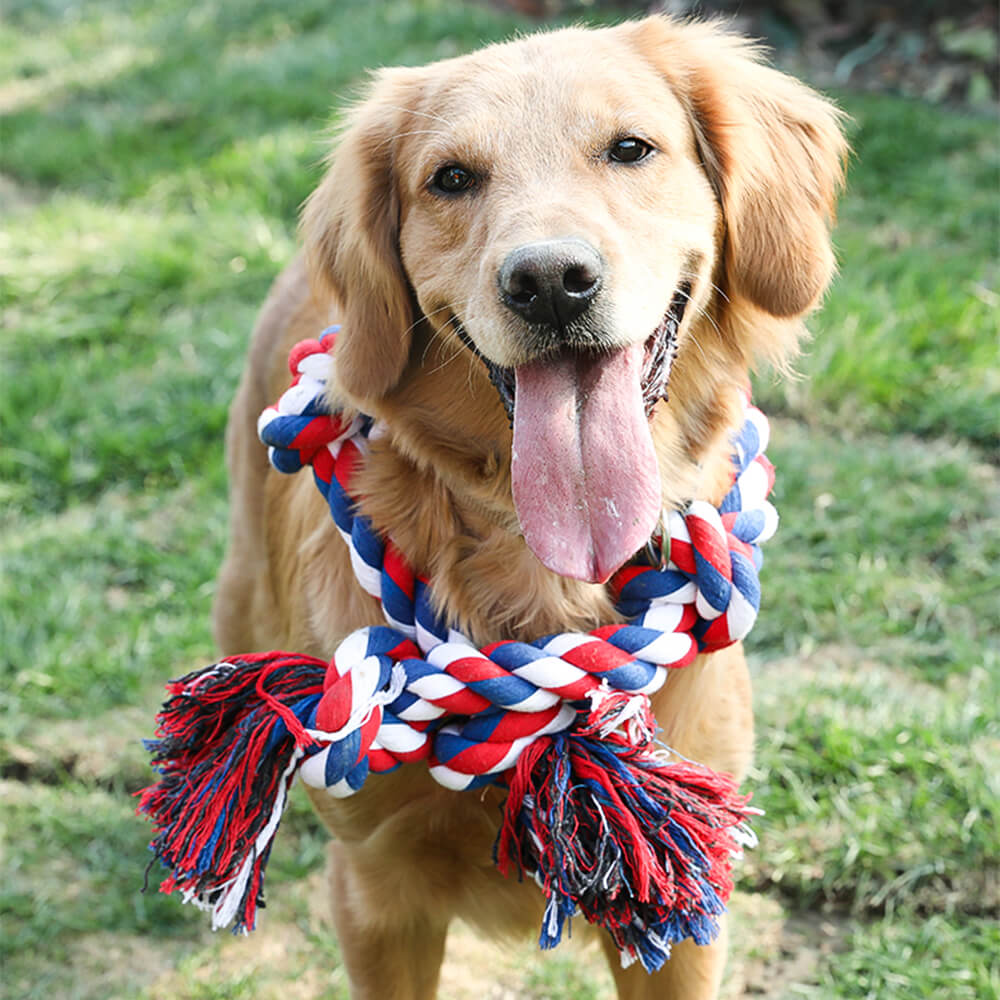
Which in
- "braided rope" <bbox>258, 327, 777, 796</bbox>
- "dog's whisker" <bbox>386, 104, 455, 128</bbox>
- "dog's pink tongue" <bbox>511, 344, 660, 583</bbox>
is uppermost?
"dog's whisker" <bbox>386, 104, 455, 128</bbox>

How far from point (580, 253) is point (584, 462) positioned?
0.33m

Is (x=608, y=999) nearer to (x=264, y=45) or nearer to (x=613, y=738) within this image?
(x=613, y=738)

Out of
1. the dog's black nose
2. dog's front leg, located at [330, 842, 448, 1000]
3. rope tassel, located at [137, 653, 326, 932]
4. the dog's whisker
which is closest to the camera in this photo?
the dog's black nose

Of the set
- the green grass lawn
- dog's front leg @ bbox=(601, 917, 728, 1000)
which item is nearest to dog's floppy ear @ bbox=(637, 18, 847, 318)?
dog's front leg @ bbox=(601, 917, 728, 1000)

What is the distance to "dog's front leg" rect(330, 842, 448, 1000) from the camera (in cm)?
237

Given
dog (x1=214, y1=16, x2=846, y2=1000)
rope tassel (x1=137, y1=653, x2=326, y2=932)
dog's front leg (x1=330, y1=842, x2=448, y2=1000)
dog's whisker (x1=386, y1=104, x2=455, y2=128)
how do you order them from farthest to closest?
dog's front leg (x1=330, y1=842, x2=448, y2=1000) → dog's whisker (x1=386, y1=104, x2=455, y2=128) → rope tassel (x1=137, y1=653, x2=326, y2=932) → dog (x1=214, y1=16, x2=846, y2=1000)

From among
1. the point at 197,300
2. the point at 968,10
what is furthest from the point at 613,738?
the point at 968,10

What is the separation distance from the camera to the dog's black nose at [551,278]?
1861 millimetres

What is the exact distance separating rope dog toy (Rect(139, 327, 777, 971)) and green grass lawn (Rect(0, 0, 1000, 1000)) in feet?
2.61

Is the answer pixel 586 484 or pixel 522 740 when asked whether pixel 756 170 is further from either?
pixel 522 740

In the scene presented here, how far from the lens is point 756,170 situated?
227 centimetres

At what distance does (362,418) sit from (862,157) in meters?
4.06

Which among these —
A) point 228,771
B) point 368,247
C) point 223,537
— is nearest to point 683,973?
point 228,771

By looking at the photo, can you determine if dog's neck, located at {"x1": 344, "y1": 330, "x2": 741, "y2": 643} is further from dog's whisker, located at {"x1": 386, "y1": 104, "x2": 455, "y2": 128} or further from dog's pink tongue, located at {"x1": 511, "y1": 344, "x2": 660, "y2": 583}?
dog's whisker, located at {"x1": 386, "y1": 104, "x2": 455, "y2": 128}
